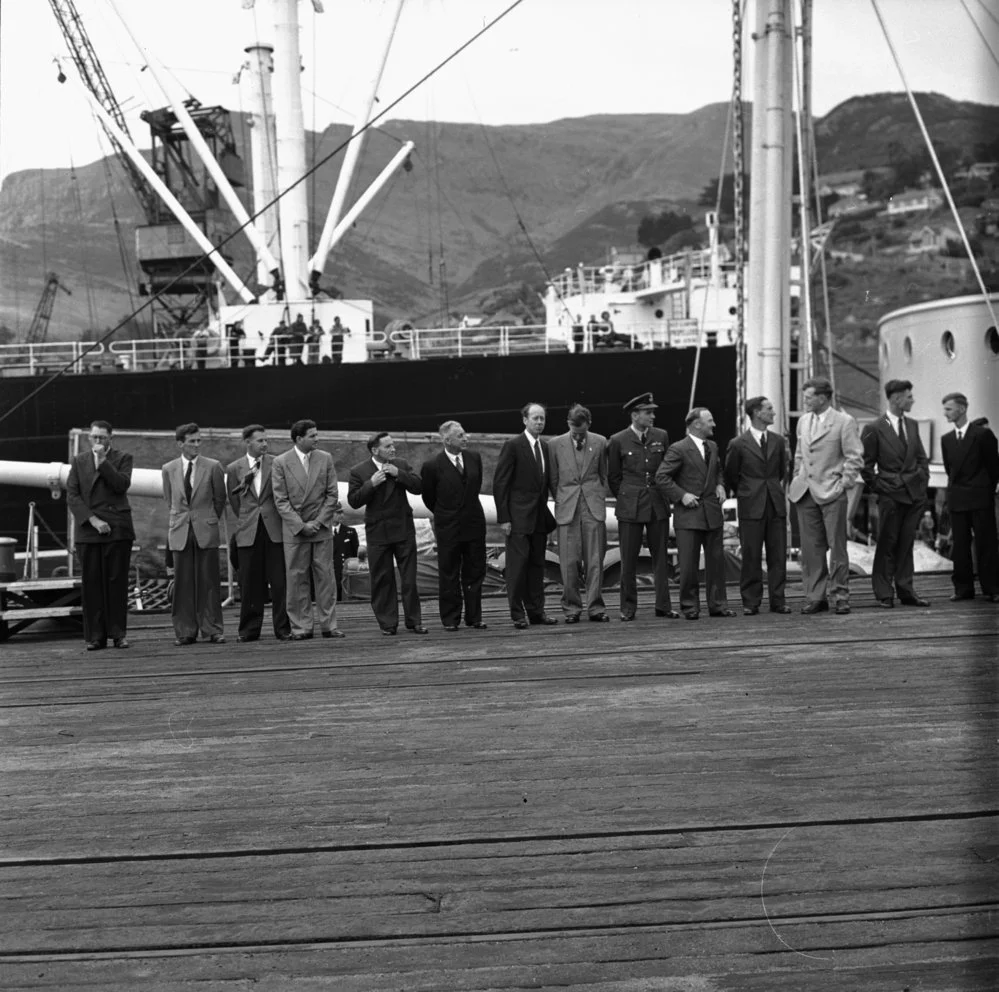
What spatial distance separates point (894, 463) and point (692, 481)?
1483 mm

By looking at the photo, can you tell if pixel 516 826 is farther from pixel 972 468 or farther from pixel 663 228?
pixel 663 228

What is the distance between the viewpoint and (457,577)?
10156 mm

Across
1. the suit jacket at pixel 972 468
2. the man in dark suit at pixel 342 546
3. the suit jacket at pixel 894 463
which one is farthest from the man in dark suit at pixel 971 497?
the man in dark suit at pixel 342 546

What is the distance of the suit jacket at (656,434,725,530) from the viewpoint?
33.2 ft

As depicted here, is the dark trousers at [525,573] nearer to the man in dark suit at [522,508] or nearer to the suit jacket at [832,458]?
the man in dark suit at [522,508]

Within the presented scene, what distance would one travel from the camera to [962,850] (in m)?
4.34

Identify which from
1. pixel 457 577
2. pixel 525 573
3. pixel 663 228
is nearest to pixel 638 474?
pixel 525 573

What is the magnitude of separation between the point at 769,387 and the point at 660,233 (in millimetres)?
115921

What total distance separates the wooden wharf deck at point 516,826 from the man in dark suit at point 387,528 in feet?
5.45

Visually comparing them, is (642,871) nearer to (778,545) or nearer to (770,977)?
(770,977)

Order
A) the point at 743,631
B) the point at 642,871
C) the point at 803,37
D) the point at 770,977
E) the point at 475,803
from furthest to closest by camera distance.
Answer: the point at 803,37 < the point at 743,631 < the point at 475,803 < the point at 642,871 < the point at 770,977

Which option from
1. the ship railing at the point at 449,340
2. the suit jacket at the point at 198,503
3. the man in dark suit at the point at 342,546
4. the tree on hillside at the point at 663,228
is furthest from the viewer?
the tree on hillside at the point at 663,228

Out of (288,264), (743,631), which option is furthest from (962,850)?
(288,264)

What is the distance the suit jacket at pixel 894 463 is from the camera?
33.4ft
